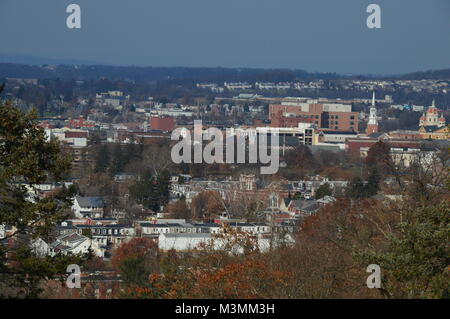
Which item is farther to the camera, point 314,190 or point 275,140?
point 275,140

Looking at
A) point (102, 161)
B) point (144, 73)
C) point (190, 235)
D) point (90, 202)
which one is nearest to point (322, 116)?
point (102, 161)

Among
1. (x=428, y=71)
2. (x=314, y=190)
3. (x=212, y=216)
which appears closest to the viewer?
(x=212, y=216)

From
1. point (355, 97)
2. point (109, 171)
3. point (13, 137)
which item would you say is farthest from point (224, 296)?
point (355, 97)

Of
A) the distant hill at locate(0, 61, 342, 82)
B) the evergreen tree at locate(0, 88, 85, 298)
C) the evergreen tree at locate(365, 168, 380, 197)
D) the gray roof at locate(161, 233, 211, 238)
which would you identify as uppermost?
the evergreen tree at locate(0, 88, 85, 298)

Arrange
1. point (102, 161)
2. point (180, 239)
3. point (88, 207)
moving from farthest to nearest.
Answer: point (102, 161) → point (88, 207) → point (180, 239)
